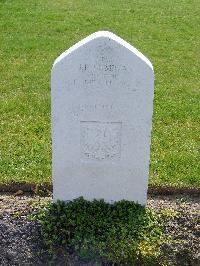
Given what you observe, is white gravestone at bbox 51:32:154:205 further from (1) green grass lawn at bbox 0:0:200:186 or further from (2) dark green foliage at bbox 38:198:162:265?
(1) green grass lawn at bbox 0:0:200:186

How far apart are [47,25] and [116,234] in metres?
7.40

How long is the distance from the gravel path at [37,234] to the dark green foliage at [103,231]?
4.3 inches

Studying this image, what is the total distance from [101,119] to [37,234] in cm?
108

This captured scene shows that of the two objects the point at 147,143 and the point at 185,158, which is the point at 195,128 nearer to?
the point at 185,158

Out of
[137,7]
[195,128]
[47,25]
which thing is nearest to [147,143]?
[195,128]

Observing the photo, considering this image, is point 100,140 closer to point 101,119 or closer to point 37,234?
point 101,119

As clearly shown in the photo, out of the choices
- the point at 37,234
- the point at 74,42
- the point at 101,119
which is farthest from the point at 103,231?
the point at 74,42

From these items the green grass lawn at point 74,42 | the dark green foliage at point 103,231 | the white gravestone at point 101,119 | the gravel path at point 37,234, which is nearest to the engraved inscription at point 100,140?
the white gravestone at point 101,119

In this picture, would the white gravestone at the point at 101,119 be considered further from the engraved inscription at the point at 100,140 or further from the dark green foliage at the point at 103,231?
the dark green foliage at the point at 103,231

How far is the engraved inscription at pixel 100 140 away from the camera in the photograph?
15.2ft

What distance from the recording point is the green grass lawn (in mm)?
6195

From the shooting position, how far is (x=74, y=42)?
10.3m

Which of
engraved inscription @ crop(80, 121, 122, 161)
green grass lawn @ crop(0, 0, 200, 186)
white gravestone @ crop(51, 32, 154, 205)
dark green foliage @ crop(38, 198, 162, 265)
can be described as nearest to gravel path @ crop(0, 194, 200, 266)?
dark green foliage @ crop(38, 198, 162, 265)

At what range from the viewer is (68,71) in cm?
441
